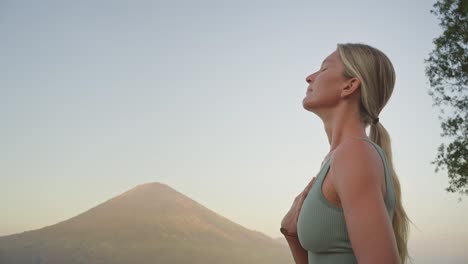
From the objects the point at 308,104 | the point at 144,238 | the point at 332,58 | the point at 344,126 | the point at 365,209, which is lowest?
the point at 365,209

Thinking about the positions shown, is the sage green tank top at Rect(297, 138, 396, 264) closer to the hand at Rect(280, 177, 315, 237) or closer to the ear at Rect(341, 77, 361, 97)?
the hand at Rect(280, 177, 315, 237)

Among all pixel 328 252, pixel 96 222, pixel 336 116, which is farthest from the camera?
Result: pixel 96 222

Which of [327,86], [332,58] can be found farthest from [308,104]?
[332,58]

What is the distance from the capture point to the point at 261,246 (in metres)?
116

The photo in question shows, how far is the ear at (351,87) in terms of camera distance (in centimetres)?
211

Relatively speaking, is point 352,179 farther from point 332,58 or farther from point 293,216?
point 332,58

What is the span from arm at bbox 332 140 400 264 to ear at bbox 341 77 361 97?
40 centimetres

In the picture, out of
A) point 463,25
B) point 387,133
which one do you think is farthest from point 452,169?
point 387,133

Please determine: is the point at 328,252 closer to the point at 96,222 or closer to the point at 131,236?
the point at 131,236

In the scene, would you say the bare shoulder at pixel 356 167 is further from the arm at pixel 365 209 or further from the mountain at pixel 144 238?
the mountain at pixel 144 238

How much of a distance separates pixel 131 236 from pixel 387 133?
4121 inches

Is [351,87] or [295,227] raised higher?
[351,87]

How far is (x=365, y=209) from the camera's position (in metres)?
1.70

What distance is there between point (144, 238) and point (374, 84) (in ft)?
345
